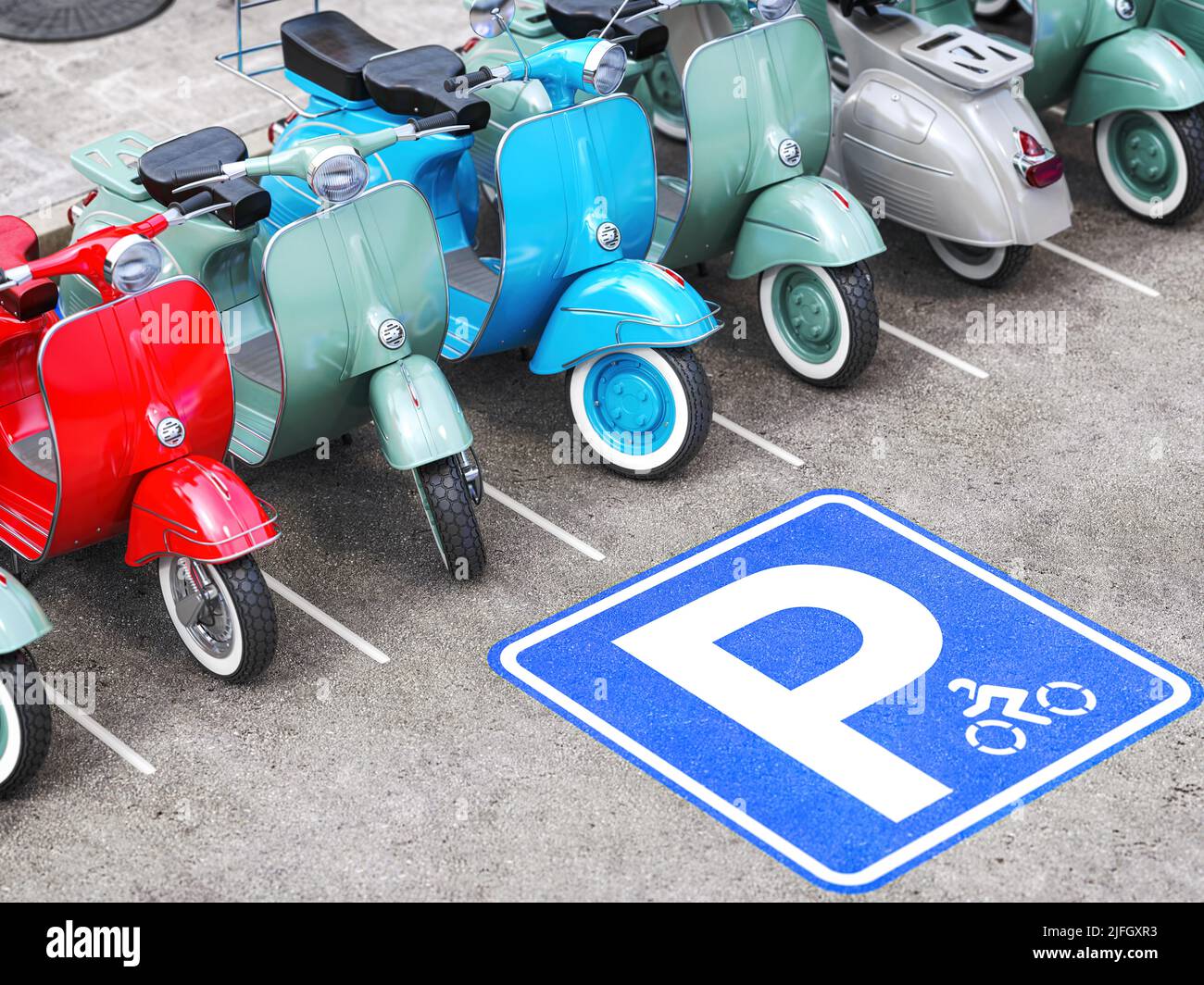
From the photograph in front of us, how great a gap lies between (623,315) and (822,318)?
3.07ft

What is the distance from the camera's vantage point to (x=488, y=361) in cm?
665

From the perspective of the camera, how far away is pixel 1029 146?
6562 millimetres

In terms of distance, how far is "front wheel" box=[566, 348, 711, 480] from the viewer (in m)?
5.74

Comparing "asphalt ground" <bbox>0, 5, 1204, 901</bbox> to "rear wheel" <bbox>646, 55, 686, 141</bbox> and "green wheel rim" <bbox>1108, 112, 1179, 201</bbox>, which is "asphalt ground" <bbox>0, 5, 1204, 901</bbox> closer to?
"green wheel rim" <bbox>1108, 112, 1179, 201</bbox>

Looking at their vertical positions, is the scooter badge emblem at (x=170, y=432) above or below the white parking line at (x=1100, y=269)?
above

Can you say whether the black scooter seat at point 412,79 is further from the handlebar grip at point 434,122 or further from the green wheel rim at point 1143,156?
the green wheel rim at point 1143,156

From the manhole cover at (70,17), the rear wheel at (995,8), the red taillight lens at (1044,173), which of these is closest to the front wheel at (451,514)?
the red taillight lens at (1044,173)

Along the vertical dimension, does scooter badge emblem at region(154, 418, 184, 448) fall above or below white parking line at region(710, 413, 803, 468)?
above

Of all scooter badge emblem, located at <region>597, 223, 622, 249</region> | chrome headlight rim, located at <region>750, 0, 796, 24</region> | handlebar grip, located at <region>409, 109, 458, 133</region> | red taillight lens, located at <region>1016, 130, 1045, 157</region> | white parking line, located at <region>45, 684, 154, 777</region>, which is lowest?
white parking line, located at <region>45, 684, 154, 777</region>

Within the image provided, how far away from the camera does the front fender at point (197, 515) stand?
15.8ft

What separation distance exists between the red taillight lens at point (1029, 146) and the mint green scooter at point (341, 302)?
2.37 m

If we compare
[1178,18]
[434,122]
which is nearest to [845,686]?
[434,122]

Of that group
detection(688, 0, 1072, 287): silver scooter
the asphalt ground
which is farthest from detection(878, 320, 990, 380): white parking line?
detection(688, 0, 1072, 287): silver scooter

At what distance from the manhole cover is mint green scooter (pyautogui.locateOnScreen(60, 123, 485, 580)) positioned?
10.1 ft
